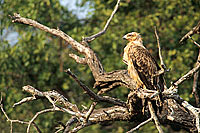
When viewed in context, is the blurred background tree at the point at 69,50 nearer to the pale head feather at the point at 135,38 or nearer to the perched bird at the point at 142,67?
the pale head feather at the point at 135,38

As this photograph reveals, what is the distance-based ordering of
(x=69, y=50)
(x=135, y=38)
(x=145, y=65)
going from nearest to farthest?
(x=145, y=65) → (x=135, y=38) → (x=69, y=50)

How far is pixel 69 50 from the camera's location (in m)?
7.53

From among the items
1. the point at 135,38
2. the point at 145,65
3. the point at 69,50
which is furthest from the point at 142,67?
the point at 69,50

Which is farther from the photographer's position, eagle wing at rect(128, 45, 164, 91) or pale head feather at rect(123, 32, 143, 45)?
pale head feather at rect(123, 32, 143, 45)

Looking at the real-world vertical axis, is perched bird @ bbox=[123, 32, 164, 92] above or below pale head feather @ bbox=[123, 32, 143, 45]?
below

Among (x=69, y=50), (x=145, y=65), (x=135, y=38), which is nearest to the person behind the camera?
(x=145, y=65)

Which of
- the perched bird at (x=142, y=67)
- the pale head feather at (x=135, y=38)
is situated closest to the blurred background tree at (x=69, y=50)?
the pale head feather at (x=135, y=38)

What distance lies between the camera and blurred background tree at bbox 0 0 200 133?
6.52 metres

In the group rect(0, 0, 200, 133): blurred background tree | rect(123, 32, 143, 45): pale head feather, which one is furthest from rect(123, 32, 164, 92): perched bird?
rect(0, 0, 200, 133): blurred background tree

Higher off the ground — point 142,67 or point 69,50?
point 69,50

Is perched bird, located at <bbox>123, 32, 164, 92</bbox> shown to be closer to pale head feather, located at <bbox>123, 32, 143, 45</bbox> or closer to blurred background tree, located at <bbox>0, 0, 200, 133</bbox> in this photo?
pale head feather, located at <bbox>123, 32, 143, 45</bbox>

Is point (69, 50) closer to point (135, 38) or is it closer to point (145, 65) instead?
point (135, 38)

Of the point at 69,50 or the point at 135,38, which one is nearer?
the point at 135,38

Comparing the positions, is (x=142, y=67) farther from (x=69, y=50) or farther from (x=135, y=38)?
(x=69, y=50)
